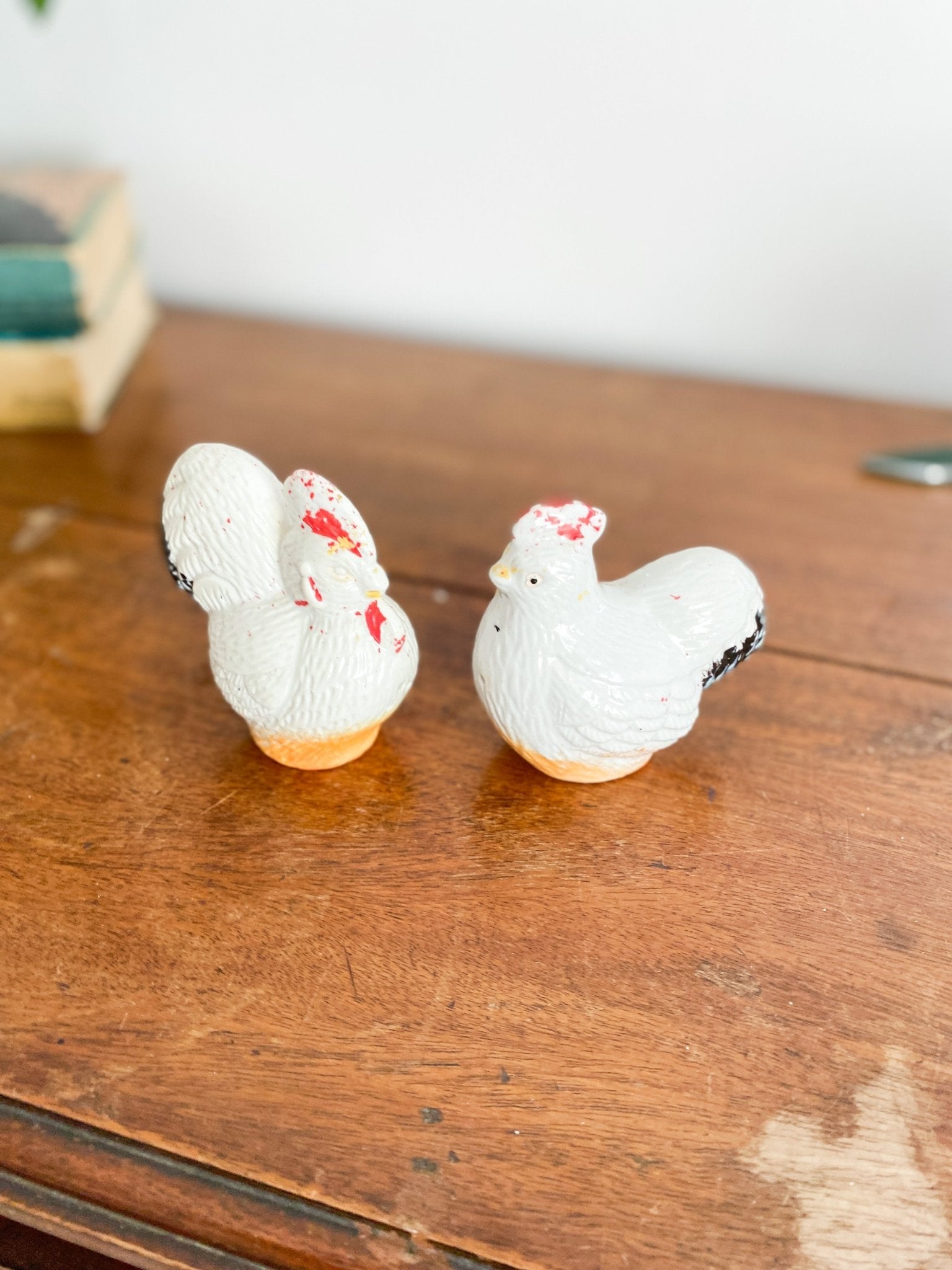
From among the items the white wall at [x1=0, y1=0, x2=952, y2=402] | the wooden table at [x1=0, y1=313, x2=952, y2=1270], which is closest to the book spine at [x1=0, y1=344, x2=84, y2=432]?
the wooden table at [x1=0, y1=313, x2=952, y2=1270]

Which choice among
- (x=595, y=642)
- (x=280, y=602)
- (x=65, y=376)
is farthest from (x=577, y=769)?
(x=65, y=376)

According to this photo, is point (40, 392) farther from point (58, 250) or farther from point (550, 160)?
point (550, 160)

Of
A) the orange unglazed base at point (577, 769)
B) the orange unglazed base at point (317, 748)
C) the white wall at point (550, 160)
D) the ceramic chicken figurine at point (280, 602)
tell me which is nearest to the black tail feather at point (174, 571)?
the ceramic chicken figurine at point (280, 602)

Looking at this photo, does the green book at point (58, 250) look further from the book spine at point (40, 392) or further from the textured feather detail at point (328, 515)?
the textured feather detail at point (328, 515)

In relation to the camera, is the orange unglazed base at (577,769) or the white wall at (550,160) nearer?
the orange unglazed base at (577,769)

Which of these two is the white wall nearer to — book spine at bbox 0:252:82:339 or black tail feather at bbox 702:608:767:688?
book spine at bbox 0:252:82:339

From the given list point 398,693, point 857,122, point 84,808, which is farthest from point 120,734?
point 857,122
